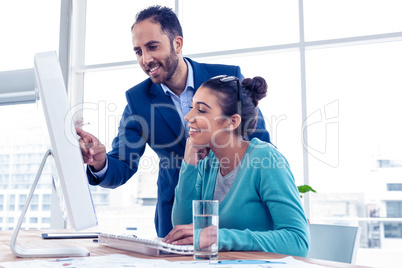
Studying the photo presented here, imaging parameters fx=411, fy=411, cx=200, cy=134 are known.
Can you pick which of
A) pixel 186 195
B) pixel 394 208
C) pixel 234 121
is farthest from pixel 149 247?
pixel 394 208

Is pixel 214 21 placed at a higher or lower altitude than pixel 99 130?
higher

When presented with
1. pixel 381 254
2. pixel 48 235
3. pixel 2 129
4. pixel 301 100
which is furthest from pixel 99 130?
pixel 381 254

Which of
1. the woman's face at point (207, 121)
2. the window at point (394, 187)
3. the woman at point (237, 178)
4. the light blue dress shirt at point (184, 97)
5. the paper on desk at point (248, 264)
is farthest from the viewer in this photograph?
the window at point (394, 187)

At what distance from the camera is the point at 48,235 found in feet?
4.58

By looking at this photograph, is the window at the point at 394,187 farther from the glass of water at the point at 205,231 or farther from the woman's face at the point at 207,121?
the glass of water at the point at 205,231

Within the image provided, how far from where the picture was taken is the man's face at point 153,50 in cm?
183

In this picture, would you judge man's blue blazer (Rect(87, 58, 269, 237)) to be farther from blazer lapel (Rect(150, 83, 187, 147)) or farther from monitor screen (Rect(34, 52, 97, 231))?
monitor screen (Rect(34, 52, 97, 231))

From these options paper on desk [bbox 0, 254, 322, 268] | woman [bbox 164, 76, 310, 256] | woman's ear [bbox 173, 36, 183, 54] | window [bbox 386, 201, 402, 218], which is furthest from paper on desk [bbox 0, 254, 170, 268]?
window [bbox 386, 201, 402, 218]

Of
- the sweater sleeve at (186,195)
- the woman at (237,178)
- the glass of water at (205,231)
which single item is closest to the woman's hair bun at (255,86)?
the woman at (237,178)

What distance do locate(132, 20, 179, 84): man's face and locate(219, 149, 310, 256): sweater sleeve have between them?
2.64 ft

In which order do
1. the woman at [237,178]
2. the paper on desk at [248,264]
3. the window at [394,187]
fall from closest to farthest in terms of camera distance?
the paper on desk at [248,264] → the woman at [237,178] → the window at [394,187]

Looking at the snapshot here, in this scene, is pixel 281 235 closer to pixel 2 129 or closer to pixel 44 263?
pixel 44 263

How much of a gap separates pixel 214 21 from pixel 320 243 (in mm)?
2623

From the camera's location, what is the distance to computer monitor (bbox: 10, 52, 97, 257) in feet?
2.56
